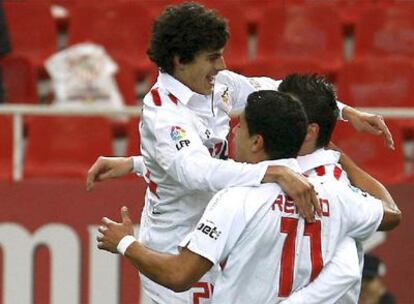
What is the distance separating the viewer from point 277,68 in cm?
846

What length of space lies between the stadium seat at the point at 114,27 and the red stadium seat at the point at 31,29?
150 mm

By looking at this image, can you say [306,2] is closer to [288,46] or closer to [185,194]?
[288,46]

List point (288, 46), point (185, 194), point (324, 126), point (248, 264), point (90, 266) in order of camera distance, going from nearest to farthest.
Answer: point (248, 264) → point (324, 126) → point (185, 194) → point (90, 266) → point (288, 46)

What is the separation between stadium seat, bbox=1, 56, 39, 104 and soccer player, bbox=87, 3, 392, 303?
398 cm

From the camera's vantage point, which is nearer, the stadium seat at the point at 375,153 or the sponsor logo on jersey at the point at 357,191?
the sponsor logo on jersey at the point at 357,191

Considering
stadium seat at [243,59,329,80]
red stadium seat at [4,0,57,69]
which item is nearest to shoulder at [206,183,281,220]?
stadium seat at [243,59,329,80]

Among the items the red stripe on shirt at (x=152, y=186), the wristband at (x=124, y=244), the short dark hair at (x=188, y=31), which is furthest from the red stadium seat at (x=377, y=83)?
the wristband at (x=124, y=244)

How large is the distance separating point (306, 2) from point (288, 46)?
2.06 feet

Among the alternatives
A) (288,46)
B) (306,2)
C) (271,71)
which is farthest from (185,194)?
(306,2)

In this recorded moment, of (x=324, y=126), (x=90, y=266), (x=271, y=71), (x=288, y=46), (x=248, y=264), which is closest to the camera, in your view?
(x=248, y=264)

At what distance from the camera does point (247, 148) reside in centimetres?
416

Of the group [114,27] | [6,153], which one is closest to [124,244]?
[6,153]

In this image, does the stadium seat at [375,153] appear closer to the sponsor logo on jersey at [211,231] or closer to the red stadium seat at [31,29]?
the red stadium seat at [31,29]

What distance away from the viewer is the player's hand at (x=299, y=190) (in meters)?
4.09
